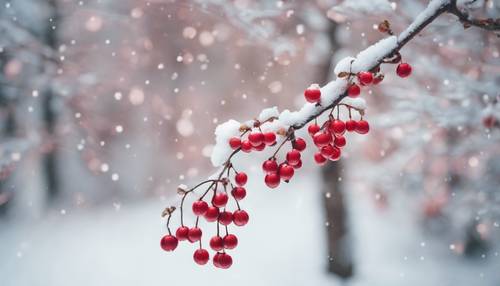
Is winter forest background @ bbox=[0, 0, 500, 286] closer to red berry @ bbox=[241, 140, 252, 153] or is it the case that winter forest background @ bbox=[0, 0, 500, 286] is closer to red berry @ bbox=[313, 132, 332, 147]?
red berry @ bbox=[313, 132, 332, 147]

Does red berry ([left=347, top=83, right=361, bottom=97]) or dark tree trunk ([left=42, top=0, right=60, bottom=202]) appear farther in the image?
dark tree trunk ([left=42, top=0, right=60, bottom=202])

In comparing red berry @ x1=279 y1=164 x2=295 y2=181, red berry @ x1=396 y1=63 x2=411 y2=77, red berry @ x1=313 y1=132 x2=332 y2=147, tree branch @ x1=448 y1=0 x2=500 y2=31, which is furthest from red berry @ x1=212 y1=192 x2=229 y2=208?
tree branch @ x1=448 y1=0 x2=500 y2=31

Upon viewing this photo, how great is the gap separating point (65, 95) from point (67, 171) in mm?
5295

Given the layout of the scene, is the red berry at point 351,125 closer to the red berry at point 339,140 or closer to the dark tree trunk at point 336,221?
the red berry at point 339,140

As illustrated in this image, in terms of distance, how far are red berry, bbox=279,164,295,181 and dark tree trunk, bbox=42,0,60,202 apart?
477 cm

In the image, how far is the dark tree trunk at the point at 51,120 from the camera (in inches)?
226

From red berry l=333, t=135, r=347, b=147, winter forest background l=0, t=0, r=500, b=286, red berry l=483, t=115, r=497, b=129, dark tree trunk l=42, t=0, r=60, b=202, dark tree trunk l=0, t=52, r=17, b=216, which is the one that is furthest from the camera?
dark tree trunk l=0, t=52, r=17, b=216

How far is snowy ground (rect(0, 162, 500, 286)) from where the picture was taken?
5176 millimetres

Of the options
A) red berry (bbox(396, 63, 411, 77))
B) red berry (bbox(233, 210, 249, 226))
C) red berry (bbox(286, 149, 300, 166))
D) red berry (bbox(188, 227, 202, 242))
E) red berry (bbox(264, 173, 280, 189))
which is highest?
red berry (bbox(396, 63, 411, 77))

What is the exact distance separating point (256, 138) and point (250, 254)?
4.93 metres

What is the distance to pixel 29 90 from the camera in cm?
595

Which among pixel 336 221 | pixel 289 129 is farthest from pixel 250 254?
pixel 289 129

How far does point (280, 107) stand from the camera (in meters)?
6.50

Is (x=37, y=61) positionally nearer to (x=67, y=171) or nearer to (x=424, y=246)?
(x=67, y=171)
